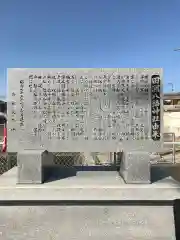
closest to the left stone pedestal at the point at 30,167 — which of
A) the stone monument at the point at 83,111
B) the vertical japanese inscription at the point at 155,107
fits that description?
the stone monument at the point at 83,111

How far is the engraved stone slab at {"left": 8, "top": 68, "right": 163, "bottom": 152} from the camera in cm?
402

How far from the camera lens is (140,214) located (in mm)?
3527

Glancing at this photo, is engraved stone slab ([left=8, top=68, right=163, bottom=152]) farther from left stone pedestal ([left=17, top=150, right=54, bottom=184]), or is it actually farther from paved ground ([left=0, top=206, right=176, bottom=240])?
paved ground ([left=0, top=206, right=176, bottom=240])

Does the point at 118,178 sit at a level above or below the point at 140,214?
above

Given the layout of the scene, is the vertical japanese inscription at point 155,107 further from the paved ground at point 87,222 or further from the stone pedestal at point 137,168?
the paved ground at point 87,222

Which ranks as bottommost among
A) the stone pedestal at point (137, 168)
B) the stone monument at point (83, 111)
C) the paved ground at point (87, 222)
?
the paved ground at point (87, 222)

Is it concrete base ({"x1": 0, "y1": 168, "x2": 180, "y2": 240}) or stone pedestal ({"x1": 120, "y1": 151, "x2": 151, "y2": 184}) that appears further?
stone pedestal ({"x1": 120, "y1": 151, "x2": 151, "y2": 184})

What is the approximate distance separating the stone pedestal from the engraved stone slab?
0.17 m

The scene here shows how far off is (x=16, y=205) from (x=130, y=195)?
143 centimetres

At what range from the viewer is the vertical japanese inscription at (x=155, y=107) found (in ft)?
13.2

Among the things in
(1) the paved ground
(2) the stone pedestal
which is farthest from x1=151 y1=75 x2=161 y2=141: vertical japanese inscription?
(1) the paved ground

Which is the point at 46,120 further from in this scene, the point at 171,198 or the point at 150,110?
the point at 171,198

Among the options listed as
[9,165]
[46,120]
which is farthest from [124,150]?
[9,165]

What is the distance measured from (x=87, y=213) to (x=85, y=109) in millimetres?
1415
